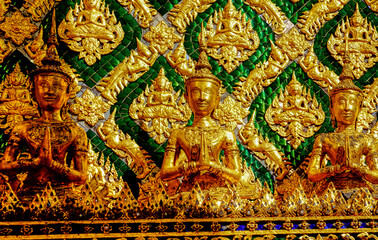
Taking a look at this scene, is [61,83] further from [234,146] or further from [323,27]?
[323,27]

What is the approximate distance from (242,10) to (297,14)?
61 cm

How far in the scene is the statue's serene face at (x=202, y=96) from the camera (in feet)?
19.1

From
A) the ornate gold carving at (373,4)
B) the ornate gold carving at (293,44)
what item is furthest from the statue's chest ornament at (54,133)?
the ornate gold carving at (373,4)

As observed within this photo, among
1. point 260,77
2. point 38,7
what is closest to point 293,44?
point 260,77

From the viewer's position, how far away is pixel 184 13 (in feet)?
22.5

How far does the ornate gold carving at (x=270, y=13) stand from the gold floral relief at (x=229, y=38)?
21cm

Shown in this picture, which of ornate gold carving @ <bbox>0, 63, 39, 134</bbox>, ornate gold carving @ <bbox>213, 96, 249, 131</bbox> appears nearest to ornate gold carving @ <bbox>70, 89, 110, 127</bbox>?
ornate gold carving @ <bbox>0, 63, 39, 134</bbox>

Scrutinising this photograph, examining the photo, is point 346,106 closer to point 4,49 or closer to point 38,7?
point 38,7

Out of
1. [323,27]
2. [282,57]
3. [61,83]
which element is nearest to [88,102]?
[61,83]

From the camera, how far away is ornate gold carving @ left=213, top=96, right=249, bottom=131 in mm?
6645

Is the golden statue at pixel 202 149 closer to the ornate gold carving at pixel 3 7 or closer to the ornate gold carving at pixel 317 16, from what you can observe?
the ornate gold carving at pixel 317 16

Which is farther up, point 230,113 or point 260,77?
point 260,77

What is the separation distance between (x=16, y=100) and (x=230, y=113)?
2.05 meters

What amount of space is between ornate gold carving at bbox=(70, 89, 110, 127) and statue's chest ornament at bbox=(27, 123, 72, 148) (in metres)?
0.64
